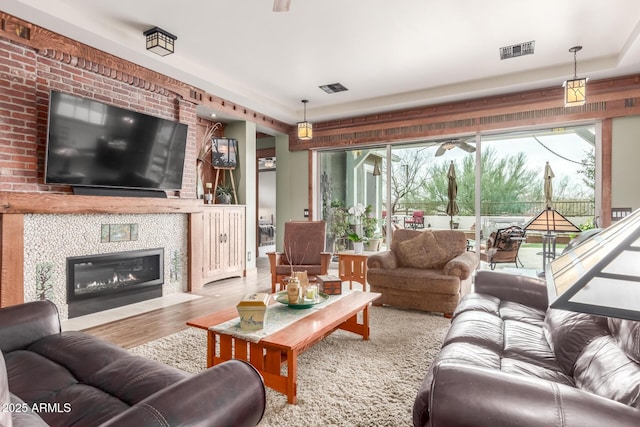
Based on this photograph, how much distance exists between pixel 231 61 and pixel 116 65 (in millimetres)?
1234

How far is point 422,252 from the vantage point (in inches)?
154

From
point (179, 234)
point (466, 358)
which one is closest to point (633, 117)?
point (466, 358)

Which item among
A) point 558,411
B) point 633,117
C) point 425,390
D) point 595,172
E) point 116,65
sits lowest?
point 425,390

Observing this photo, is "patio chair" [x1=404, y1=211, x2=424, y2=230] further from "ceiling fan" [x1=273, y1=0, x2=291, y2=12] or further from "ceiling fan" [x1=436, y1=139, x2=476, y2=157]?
"ceiling fan" [x1=273, y1=0, x2=291, y2=12]

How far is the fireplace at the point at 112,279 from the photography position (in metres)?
3.50

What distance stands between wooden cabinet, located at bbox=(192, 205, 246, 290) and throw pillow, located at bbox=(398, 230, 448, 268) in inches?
107

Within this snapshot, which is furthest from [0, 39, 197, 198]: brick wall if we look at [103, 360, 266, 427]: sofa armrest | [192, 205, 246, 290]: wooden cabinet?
[103, 360, 266, 427]: sofa armrest

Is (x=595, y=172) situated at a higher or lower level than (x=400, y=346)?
higher

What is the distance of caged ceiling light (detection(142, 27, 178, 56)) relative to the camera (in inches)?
133

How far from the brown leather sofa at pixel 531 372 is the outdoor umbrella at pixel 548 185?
3.13 m

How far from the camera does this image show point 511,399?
0.96 metres

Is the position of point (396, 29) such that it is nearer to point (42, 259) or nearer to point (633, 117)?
point (633, 117)

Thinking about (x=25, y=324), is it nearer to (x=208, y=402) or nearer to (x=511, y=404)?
(x=208, y=402)

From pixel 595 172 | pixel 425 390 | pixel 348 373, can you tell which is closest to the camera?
pixel 425 390
